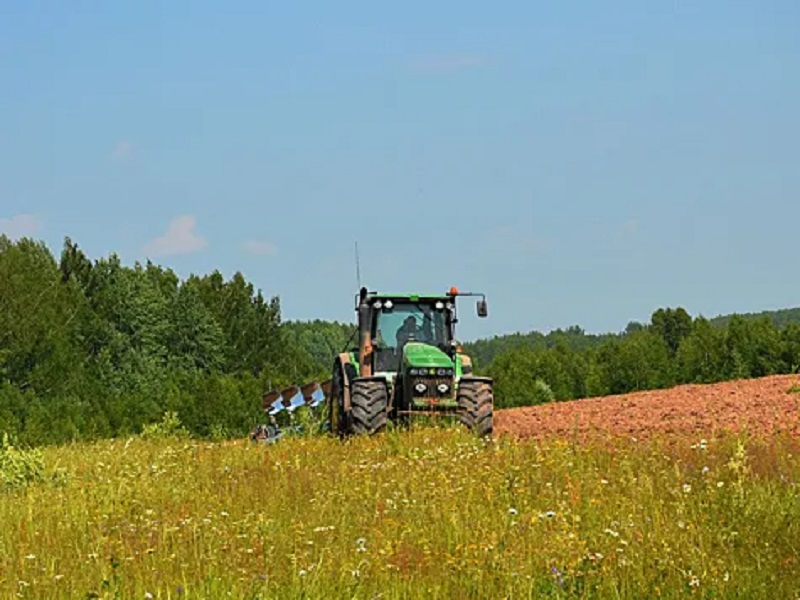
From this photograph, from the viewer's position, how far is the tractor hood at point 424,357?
15352mm

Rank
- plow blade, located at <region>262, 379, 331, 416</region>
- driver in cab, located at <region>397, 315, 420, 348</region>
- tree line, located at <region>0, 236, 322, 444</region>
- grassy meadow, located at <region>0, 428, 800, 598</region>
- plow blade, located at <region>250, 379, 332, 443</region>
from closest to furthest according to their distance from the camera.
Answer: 1. grassy meadow, located at <region>0, 428, 800, 598</region>
2. driver in cab, located at <region>397, 315, 420, 348</region>
3. plow blade, located at <region>250, 379, 332, 443</region>
4. plow blade, located at <region>262, 379, 331, 416</region>
5. tree line, located at <region>0, 236, 322, 444</region>

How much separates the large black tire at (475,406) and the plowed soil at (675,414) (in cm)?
37

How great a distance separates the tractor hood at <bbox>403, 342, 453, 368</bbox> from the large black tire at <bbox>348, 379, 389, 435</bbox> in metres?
0.56

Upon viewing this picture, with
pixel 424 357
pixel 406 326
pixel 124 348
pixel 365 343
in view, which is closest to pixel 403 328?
A: pixel 406 326

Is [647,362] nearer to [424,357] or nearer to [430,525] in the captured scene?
[424,357]

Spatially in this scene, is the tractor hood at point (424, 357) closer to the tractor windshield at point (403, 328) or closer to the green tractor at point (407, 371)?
the green tractor at point (407, 371)

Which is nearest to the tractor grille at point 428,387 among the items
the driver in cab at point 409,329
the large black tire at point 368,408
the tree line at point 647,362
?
the large black tire at point 368,408

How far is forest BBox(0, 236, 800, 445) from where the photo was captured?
112 ft

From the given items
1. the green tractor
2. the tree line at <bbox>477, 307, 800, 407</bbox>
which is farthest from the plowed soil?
the tree line at <bbox>477, 307, 800, 407</bbox>

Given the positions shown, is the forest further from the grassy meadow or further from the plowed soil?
the grassy meadow

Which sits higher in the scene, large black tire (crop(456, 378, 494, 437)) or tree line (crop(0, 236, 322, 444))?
tree line (crop(0, 236, 322, 444))

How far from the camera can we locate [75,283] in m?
55.8

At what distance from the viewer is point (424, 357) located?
15.5 m

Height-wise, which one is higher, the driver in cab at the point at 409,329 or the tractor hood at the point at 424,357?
the driver in cab at the point at 409,329
